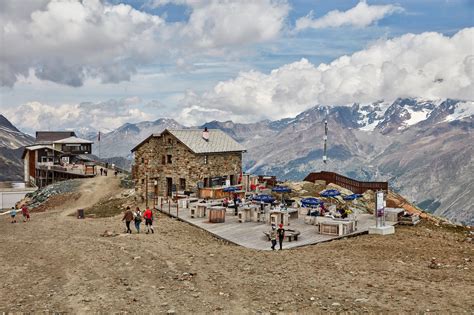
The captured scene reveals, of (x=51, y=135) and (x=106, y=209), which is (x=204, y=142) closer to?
(x=106, y=209)

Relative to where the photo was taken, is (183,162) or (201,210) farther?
(183,162)

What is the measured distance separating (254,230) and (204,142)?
23860mm

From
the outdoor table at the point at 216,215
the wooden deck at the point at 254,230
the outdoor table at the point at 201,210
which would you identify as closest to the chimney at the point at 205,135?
the wooden deck at the point at 254,230

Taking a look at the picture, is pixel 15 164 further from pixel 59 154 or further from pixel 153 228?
pixel 153 228

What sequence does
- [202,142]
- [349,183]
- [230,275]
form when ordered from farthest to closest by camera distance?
[349,183] → [202,142] → [230,275]

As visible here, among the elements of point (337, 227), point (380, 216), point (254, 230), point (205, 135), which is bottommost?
point (254, 230)

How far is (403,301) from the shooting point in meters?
15.6

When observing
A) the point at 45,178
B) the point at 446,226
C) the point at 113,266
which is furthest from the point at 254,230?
the point at 45,178

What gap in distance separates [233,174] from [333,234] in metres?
27.4

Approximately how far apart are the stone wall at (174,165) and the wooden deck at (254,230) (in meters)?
13.0

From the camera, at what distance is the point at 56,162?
3474 inches

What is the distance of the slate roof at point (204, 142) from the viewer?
51.6m

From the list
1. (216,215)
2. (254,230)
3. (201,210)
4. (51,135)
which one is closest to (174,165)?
(201,210)

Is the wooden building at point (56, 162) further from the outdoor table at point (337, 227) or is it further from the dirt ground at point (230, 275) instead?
the outdoor table at point (337, 227)
